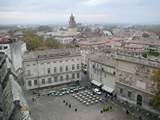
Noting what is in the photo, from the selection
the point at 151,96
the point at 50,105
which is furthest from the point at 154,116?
the point at 50,105

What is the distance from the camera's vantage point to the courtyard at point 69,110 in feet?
118

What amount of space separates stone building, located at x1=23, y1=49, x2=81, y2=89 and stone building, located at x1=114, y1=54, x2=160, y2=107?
1310cm

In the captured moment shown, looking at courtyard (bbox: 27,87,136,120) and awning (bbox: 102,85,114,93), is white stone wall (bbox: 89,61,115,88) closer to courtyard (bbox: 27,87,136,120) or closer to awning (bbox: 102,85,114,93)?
awning (bbox: 102,85,114,93)

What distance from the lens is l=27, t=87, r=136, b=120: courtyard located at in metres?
35.9

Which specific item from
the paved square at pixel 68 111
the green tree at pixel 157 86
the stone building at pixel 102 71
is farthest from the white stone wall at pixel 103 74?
the green tree at pixel 157 86

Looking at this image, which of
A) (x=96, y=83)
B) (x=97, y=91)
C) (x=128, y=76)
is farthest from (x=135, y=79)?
(x=96, y=83)

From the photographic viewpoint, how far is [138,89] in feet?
126

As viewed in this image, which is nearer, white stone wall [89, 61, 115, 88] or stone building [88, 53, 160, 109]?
stone building [88, 53, 160, 109]

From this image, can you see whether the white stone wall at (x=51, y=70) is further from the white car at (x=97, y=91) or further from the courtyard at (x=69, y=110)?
the white car at (x=97, y=91)

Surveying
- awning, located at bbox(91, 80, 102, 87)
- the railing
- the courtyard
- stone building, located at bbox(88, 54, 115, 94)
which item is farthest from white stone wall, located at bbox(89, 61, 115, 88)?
the courtyard

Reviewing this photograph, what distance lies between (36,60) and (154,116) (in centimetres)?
2678

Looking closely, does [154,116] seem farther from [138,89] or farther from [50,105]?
[50,105]

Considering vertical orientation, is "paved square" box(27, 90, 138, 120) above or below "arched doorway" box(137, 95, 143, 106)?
below

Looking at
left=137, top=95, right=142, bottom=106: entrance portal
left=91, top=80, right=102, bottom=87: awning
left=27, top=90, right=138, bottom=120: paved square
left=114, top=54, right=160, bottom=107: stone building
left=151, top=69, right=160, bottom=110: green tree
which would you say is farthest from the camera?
left=91, top=80, right=102, bottom=87: awning
